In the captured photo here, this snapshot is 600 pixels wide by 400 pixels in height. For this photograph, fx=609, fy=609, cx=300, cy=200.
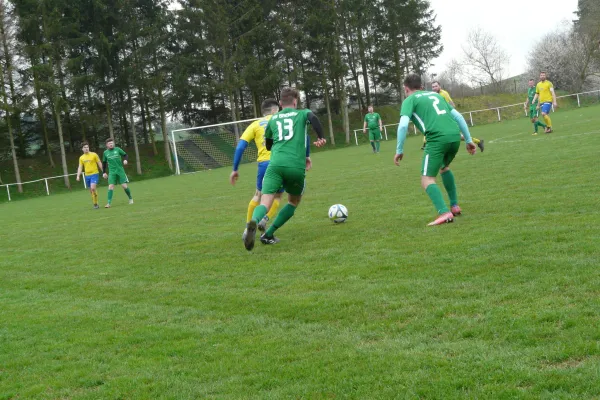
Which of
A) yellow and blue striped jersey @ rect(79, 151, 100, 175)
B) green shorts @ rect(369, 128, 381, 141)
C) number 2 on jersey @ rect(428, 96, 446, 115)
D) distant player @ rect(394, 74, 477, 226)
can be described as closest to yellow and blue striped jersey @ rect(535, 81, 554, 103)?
green shorts @ rect(369, 128, 381, 141)

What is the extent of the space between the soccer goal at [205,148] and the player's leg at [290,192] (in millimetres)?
28121

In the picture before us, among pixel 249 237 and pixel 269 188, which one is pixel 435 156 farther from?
pixel 249 237

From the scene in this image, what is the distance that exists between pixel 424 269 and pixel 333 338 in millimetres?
1693

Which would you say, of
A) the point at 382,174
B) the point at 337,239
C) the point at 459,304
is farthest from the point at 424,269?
the point at 382,174

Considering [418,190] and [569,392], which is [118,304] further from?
[418,190]

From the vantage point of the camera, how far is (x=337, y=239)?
24.8ft

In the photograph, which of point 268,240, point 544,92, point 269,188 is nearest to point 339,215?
point 268,240

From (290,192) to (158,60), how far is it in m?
36.0

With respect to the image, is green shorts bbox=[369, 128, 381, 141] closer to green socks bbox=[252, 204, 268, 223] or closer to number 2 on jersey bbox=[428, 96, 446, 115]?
number 2 on jersey bbox=[428, 96, 446, 115]

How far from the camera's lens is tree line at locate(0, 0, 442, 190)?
121 feet

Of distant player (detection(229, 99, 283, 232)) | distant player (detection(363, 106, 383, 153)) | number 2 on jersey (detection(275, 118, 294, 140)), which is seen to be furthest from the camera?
distant player (detection(363, 106, 383, 153))

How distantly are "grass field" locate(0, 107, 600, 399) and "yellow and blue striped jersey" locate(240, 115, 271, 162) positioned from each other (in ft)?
4.18

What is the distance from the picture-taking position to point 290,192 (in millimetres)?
7844

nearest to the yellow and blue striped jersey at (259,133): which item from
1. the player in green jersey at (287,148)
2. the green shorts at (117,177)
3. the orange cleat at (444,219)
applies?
the player in green jersey at (287,148)
